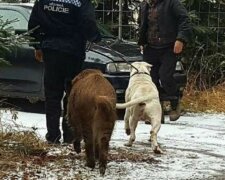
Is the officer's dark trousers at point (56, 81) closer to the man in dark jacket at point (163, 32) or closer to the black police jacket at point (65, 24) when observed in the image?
the black police jacket at point (65, 24)

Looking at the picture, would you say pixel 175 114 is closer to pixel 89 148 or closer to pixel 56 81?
pixel 56 81

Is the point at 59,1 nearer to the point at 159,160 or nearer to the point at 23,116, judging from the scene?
the point at 159,160

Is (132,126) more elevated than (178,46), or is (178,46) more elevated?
(178,46)

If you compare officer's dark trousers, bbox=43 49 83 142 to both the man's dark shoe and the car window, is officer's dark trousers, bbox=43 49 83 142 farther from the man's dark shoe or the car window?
the car window

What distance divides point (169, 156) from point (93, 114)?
160 centimetres

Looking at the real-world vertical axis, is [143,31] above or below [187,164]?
above

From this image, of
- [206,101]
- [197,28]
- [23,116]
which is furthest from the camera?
[197,28]

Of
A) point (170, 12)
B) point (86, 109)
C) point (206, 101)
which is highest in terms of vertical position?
point (170, 12)

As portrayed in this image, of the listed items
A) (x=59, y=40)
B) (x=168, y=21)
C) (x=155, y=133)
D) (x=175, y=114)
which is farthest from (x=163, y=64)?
(x=59, y=40)

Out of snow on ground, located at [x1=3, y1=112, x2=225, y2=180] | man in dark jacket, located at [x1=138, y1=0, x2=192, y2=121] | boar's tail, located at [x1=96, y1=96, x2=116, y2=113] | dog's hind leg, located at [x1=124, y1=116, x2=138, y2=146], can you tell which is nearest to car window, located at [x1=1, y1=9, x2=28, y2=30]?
snow on ground, located at [x1=3, y1=112, x2=225, y2=180]

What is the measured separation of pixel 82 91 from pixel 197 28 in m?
7.00

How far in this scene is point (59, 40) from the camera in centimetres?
694

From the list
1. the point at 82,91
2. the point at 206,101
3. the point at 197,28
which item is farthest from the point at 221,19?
the point at 82,91

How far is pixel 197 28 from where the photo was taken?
12.5 m
